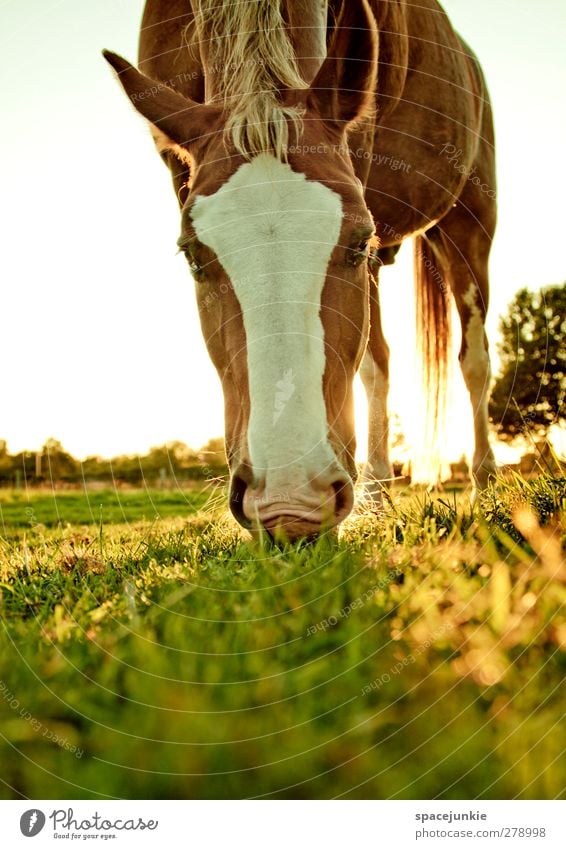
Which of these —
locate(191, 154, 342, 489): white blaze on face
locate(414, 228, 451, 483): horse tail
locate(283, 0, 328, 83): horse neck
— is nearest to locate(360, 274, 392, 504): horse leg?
locate(414, 228, 451, 483): horse tail

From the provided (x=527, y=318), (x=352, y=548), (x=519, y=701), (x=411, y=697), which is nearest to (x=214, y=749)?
(x=411, y=697)

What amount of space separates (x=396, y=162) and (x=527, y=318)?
4.67 feet

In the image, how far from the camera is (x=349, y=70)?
10.8 feet

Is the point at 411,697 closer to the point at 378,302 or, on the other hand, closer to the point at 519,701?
the point at 519,701

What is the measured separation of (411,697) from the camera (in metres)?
1.19

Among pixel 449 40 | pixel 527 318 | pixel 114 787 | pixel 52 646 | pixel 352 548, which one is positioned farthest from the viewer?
pixel 449 40

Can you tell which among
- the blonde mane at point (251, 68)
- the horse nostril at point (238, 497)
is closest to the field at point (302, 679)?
the horse nostril at point (238, 497)

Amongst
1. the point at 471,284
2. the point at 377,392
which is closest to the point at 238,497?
the point at 377,392

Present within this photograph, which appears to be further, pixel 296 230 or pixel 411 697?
pixel 296 230

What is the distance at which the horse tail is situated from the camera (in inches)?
234

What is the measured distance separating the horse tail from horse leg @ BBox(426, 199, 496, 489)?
266mm

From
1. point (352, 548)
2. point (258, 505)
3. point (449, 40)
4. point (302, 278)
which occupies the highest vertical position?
point (449, 40)

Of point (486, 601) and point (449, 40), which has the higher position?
point (449, 40)
